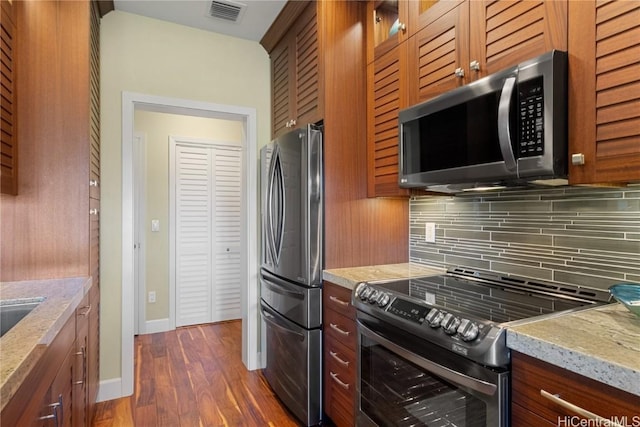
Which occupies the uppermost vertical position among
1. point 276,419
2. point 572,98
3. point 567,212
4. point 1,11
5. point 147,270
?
point 1,11

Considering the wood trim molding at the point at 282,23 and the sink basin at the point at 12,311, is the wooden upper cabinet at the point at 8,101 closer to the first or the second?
the sink basin at the point at 12,311

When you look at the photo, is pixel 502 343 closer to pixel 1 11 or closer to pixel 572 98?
pixel 572 98

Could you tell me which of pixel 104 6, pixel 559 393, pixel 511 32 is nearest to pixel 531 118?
pixel 511 32

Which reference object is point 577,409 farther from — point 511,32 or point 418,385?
point 511,32

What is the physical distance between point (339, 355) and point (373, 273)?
0.47 m

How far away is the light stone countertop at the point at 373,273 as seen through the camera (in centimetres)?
178

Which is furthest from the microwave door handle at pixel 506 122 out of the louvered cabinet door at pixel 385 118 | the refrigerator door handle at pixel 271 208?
the refrigerator door handle at pixel 271 208

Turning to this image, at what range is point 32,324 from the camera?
109 centimetres

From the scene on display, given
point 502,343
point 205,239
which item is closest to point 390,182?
point 502,343

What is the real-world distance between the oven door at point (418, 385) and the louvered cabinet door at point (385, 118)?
764 mm

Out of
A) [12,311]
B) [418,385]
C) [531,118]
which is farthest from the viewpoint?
[12,311]

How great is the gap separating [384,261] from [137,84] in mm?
2135

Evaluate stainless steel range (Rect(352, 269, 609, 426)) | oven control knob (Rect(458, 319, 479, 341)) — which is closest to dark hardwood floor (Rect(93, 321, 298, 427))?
stainless steel range (Rect(352, 269, 609, 426))

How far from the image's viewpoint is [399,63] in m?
1.86
